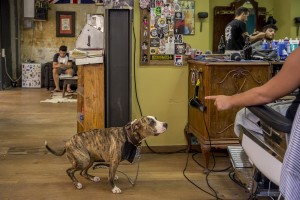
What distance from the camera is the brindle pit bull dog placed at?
3.24 meters

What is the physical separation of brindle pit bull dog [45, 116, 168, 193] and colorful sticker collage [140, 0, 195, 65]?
1.13 meters

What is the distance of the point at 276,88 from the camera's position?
5.60 ft

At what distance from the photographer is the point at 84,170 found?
348 centimetres

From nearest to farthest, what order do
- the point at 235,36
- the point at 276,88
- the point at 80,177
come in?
1. the point at 276,88
2. the point at 80,177
3. the point at 235,36

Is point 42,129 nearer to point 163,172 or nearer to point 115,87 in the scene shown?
point 115,87

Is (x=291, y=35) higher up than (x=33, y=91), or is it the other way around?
(x=291, y=35)

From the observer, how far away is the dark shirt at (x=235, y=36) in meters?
4.48

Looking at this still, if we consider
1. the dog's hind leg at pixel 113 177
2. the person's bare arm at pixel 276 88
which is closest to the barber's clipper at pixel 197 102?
the dog's hind leg at pixel 113 177

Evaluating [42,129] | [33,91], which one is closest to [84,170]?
[42,129]

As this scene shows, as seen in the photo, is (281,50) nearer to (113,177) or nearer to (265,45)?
(265,45)

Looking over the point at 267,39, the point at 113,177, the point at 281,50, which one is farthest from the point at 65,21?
the point at 113,177

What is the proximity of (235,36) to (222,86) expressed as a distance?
1210 mm

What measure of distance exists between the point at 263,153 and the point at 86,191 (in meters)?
1.79

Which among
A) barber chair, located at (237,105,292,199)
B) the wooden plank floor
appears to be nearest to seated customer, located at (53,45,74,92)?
the wooden plank floor
